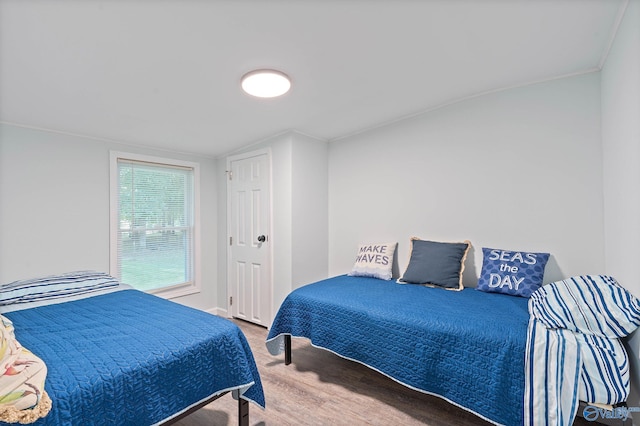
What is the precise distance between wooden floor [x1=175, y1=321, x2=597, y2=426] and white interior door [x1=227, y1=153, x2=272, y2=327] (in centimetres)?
98

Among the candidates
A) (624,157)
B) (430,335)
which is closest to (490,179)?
(624,157)

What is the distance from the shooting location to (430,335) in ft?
5.89

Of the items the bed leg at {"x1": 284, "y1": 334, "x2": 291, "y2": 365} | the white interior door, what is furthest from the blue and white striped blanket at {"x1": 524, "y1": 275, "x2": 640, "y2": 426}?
the white interior door

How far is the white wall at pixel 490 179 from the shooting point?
7.32 feet

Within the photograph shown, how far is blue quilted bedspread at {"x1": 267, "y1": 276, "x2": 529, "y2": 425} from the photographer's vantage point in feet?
5.10

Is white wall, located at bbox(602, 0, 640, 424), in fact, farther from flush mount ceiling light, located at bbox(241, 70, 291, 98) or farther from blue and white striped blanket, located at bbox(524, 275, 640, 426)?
flush mount ceiling light, located at bbox(241, 70, 291, 98)

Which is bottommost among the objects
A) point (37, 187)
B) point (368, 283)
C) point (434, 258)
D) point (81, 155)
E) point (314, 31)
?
point (368, 283)

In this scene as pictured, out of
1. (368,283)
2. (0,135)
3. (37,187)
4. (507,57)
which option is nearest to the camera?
(507,57)

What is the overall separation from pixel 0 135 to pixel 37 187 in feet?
1.55

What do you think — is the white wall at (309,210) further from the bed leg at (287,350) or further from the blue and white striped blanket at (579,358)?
the blue and white striped blanket at (579,358)

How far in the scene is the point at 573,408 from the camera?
1380 millimetres

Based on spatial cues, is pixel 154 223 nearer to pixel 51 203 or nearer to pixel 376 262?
pixel 51 203

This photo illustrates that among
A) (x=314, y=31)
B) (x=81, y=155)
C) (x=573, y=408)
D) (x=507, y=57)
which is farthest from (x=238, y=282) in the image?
(x=507, y=57)

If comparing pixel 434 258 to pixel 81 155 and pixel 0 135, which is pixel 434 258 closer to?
pixel 81 155
